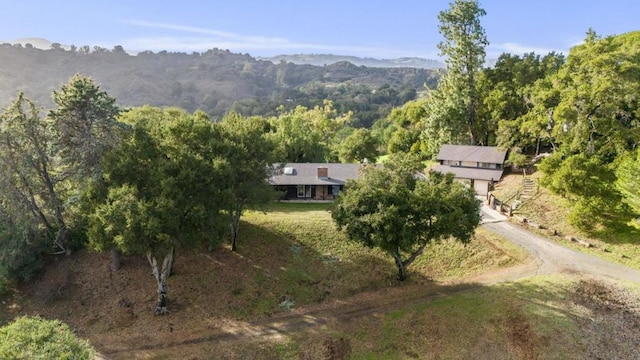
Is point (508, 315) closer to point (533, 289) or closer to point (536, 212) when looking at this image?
point (533, 289)

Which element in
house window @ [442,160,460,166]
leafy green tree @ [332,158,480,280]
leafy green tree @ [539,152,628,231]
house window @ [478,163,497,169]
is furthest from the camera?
house window @ [442,160,460,166]

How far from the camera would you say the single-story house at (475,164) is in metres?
41.8

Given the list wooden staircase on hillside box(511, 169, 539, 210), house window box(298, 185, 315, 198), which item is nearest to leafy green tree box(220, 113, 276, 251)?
house window box(298, 185, 315, 198)

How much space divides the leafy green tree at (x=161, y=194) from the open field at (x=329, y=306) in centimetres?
308

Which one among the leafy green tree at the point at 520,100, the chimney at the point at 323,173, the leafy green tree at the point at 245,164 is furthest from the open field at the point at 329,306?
the leafy green tree at the point at 520,100

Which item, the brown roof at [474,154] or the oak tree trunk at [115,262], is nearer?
the oak tree trunk at [115,262]

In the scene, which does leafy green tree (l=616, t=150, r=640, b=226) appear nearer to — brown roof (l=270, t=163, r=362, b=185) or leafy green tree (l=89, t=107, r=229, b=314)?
brown roof (l=270, t=163, r=362, b=185)

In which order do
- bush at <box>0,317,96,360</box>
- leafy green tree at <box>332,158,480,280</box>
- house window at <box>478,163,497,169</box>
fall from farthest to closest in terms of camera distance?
house window at <box>478,163,497,169</box> < leafy green tree at <box>332,158,480,280</box> < bush at <box>0,317,96,360</box>

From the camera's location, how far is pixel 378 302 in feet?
79.4

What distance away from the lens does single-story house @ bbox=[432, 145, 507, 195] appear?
41.8 m

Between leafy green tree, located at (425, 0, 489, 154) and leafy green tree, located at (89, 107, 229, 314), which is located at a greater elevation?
leafy green tree, located at (425, 0, 489, 154)

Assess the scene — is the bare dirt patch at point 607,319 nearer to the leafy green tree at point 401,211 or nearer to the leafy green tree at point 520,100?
the leafy green tree at point 401,211

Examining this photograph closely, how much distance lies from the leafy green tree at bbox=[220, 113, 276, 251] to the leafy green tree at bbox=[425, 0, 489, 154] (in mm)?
30836

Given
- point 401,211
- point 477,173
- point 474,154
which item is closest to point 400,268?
point 401,211
